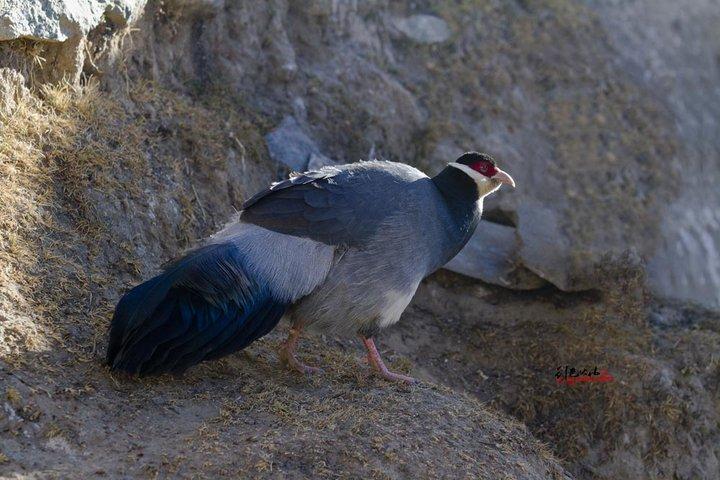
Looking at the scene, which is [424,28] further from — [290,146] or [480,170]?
[480,170]

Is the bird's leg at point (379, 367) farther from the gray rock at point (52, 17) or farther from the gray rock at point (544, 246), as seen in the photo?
the gray rock at point (52, 17)

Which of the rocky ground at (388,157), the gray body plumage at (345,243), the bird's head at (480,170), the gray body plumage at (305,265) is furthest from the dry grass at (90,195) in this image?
the bird's head at (480,170)

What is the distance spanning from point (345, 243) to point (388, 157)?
3163 millimetres

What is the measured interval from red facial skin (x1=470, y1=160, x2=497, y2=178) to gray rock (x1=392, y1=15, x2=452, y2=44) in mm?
4110

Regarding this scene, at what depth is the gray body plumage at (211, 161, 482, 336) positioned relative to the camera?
4898 mm

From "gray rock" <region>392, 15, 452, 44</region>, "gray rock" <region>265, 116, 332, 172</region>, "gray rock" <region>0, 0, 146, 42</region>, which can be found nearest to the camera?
"gray rock" <region>0, 0, 146, 42</region>

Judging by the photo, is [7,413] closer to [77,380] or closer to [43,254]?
[77,380]

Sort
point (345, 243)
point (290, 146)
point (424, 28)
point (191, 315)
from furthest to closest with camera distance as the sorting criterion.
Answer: point (424, 28)
point (290, 146)
point (345, 243)
point (191, 315)

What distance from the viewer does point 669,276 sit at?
847 cm

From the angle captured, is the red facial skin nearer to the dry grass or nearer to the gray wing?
the gray wing

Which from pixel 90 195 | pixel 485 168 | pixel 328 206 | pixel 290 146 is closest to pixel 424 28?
pixel 290 146

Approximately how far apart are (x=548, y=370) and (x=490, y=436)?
2047 millimetres

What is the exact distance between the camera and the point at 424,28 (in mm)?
9477
